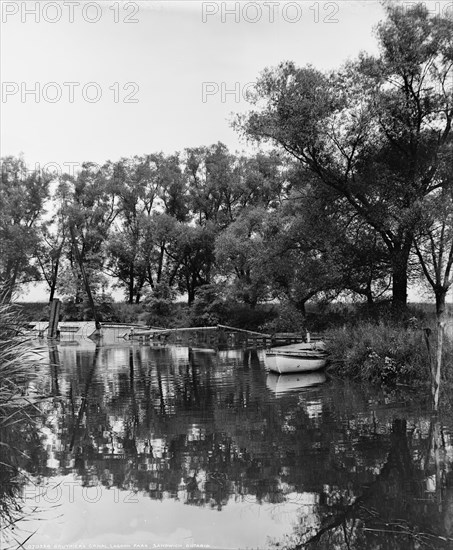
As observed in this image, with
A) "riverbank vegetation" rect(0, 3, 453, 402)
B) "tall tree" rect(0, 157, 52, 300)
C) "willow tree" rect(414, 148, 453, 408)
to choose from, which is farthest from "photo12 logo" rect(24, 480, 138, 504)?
"tall tree" rect(0, 157, 52, 300)

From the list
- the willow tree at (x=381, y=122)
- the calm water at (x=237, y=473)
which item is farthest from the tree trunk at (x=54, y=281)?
the calm water at (x=237, y=473)

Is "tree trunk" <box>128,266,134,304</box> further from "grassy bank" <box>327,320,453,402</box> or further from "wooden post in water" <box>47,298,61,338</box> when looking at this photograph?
"grassy bank" <box>327,320,453,402</box>

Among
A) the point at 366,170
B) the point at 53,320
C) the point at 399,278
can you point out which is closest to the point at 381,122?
the point at 366,170

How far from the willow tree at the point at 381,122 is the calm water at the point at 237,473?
1266 centimetres

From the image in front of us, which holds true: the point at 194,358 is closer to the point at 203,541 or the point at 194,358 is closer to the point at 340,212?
the point at 340,212

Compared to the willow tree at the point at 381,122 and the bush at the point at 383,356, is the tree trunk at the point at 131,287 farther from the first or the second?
the bush at the point at 383,356

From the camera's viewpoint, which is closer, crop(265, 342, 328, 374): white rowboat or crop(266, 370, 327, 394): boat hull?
crop(266, 370, 327, 394): boat hull

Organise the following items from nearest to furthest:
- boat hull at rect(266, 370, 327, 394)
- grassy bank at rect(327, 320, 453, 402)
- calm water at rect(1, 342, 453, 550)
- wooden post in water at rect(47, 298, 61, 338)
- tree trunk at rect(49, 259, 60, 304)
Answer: calm water at rect(1, 342, 453, 550), grassy bank at rect(327, 320, 453, 402), boat hull at rect(266, 370, 327, 394), wooden post in water at rect(47, 298, 61, 338), tree trunk at rect(49, 259, 60, 304)

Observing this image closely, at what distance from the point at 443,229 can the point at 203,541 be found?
73.0 feet

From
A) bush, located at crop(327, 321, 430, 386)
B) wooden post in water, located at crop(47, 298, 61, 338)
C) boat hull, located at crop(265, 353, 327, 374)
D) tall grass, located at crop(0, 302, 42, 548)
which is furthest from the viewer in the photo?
wooden post in water, located at crop(47, 298, 61, 338)

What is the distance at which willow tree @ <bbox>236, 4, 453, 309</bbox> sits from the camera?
26.9m

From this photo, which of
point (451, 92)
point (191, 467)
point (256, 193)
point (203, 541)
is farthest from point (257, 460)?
point (256, 193)

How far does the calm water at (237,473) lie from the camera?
7.59 m

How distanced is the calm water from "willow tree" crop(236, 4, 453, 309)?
12.7m
